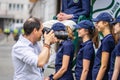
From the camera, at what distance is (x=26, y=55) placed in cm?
588

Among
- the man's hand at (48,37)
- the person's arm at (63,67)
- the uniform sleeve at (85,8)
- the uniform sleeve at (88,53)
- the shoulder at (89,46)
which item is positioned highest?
the uniform sleeve at (85,8)

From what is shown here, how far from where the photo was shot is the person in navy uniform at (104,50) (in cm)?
700

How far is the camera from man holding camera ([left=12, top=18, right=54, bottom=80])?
5793mm

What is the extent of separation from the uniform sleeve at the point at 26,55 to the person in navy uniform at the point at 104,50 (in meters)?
1.39

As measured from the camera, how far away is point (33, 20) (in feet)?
19.6

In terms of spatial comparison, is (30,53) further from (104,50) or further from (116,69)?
(104,50)

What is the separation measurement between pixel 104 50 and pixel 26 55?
1513mm

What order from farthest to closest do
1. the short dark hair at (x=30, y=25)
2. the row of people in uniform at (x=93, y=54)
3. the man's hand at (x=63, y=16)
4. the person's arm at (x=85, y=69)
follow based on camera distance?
the man's hand at (x=63, y=16) → the person's arm at (x=85, y=69) → the row of people in uniform at (x=93, y=54) → the short dark hair at (x=30, y=25)

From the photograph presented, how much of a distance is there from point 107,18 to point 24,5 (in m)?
89.2

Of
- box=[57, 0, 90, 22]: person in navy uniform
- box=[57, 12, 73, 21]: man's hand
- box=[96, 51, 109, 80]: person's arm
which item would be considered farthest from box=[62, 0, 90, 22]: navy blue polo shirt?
box=[96, 51, 109, 80]: person's arm

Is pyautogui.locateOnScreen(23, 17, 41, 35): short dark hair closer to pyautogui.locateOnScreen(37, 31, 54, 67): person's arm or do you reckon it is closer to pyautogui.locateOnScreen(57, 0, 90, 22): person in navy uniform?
pyautogui.locateOnScreen(37, 31, 54, 67): person's arm

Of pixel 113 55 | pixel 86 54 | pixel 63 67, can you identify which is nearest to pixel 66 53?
pixel 63 67

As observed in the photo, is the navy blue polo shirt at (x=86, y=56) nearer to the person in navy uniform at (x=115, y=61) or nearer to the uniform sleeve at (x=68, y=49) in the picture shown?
the uniform sleeve at (x=68, y=49)

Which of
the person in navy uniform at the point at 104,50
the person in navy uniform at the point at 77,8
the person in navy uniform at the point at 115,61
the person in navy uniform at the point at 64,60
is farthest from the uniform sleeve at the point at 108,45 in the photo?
the person in navy uniform at the point at 77,8
